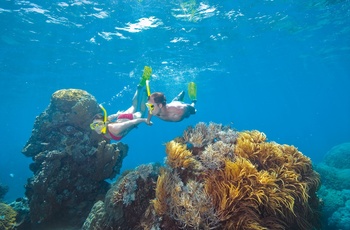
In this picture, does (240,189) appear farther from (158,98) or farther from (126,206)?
(158,98)

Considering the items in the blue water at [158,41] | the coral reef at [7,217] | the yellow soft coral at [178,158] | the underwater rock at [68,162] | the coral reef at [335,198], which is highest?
the blue water at [158,41]

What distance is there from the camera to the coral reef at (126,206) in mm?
4605

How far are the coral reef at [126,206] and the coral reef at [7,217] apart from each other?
12.9ft

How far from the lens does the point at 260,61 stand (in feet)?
116

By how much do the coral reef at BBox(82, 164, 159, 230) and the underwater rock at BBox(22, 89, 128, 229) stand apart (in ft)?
8.90

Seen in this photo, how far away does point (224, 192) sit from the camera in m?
3.70

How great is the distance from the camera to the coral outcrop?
3625 millimetres

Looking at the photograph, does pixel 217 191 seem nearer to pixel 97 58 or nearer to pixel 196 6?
pixel 196 6

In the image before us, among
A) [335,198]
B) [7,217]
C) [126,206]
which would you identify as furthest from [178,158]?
Result: [335,198]

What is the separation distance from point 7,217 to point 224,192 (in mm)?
7242

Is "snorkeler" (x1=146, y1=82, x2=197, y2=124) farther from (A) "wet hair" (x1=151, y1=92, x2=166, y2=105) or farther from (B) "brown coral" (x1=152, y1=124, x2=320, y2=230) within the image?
(B) "brown coral" (x1=152, y1=124, x2=320, y2=230)

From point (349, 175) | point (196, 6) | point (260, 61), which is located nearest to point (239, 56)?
point (260, 61)

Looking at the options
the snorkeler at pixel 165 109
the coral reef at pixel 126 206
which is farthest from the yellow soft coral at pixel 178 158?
the snorkeler at pixel 165 109

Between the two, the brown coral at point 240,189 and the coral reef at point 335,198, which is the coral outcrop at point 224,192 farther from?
the coral reef at point 335,198
